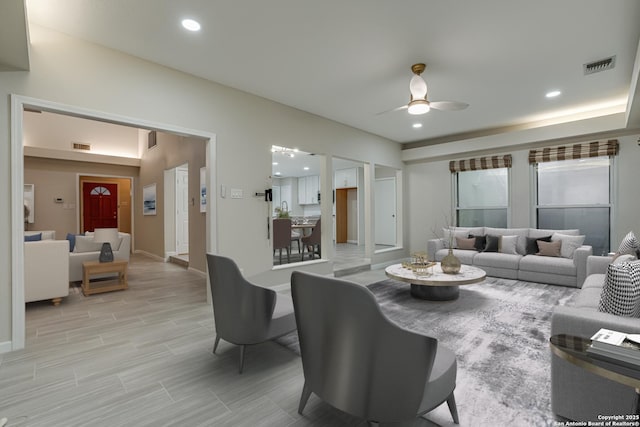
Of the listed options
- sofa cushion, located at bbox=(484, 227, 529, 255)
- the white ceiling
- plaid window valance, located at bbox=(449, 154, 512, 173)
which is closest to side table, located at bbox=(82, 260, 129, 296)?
the white ceiling

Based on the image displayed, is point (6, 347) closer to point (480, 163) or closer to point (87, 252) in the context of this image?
point (87, 252)

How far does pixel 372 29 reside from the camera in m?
2.69

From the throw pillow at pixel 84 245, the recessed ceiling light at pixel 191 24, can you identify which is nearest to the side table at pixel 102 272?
the throw pillow at pixel 84 245

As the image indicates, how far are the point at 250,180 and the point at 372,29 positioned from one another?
236 centimetres

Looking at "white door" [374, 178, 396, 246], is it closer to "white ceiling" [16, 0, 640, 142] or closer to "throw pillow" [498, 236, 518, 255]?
"throw pillow" [498, 236, 518, 255]

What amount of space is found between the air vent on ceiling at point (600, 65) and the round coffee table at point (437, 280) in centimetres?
267

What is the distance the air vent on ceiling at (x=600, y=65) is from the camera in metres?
3.23

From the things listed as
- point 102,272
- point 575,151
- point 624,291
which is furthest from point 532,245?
point 102,272

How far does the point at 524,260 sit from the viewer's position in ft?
16.0

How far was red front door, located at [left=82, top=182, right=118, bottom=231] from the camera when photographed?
27.4 feet

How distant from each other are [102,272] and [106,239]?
1.77ft

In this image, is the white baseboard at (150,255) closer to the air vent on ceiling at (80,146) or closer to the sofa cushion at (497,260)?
the air vent on ceiling at (80,146)

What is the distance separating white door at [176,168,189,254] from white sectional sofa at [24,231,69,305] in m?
3.45

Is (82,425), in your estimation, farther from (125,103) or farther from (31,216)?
(31,216)
